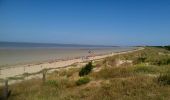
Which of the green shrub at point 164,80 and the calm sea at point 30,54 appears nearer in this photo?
the green shrub at point 164,80

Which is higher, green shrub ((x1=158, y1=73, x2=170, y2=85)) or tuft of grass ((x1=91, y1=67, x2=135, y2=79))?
green shrub ((x1=158, y1=73, x2=170, y2=85))

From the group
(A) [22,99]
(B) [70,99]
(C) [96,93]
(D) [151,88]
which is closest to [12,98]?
(A) [22,99]

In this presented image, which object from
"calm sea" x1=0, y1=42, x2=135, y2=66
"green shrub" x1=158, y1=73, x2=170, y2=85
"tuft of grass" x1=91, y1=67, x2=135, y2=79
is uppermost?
"green shrub" x1=158, y1=73, x2=170, y2=85

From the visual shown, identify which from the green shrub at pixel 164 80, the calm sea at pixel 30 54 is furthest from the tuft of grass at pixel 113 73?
the calm sea at pixel 30 54

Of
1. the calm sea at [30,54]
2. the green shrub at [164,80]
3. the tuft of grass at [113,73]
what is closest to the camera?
the green shrub at [164,80]

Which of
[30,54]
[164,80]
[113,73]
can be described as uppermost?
[164,80]

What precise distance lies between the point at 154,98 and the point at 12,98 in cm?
493

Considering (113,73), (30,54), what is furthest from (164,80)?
(30,54)

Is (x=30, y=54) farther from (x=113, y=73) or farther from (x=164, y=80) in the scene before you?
(x=164, y=80)

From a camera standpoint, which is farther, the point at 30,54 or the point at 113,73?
the point at 30,54

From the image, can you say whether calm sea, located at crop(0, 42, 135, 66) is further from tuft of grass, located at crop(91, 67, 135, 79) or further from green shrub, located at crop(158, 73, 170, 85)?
green shrub, located at crop(158, 73, 170, 85)

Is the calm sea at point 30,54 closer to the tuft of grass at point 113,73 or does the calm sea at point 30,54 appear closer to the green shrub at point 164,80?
the tuft of grass at point 113,73

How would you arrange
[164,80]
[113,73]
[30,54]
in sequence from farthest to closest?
1. [30,54]
2. [113,73]
3. [164,80]

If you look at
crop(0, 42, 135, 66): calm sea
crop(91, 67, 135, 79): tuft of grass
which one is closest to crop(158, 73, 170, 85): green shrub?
crop(91, 67, 135, 79): tuft of grass
